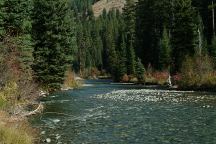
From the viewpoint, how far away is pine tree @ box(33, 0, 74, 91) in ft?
169

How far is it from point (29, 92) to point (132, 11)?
264ft

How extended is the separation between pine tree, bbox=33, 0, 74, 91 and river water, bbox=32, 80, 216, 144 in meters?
12.3

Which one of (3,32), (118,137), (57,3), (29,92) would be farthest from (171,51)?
(118,137)

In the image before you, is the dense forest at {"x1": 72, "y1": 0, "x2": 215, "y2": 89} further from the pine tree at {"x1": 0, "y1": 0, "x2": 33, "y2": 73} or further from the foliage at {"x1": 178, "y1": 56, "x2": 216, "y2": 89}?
the pine tree at {"x1": 0, "y1": 0, "x2": 33, "y2": 73}

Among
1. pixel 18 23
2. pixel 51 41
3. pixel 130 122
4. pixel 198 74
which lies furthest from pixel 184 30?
pixel 130 122

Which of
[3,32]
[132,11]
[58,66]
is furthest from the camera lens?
[132,11]

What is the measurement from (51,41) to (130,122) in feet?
92.8

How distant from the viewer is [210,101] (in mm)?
39406

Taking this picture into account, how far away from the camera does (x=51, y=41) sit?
5384 cm

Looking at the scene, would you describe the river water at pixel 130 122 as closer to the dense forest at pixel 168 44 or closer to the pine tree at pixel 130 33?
the dense forest at pixel 168 44

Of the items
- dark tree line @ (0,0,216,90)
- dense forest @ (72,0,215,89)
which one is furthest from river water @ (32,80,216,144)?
dense forest @ (72,0,215,89)

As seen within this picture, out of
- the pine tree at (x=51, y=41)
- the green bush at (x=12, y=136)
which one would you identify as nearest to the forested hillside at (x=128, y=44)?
the pine tree at (x=51, y=41)

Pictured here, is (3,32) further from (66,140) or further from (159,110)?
(66,140)

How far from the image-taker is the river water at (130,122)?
22016 millimetres
